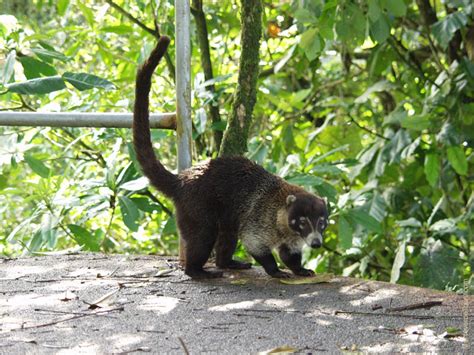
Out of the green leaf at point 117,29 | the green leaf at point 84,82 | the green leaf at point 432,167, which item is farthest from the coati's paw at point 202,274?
the green leaf at point 117,29

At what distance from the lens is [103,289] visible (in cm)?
383

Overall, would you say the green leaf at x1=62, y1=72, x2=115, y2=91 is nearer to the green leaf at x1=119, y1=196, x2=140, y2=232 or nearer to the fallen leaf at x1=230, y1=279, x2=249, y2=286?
the green leaf at x1=119, y1=196, x2=140, y2=232

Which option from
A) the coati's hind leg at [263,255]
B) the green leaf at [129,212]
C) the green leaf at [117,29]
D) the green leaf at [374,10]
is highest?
the green leaf at [117,29]

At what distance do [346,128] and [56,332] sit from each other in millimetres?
4142

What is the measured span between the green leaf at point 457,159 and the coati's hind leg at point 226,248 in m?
1.76

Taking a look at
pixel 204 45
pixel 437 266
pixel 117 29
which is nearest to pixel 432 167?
pixel 437 266

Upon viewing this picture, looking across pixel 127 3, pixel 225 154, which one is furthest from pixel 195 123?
pixel 127 3

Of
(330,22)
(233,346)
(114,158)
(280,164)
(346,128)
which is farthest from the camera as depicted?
(346,128)

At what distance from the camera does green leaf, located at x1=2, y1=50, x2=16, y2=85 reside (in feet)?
15.3

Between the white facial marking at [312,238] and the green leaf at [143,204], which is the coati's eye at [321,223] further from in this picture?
the green leaf at [143,204]

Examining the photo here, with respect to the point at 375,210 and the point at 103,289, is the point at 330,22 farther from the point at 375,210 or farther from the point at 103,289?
the point at 103,289

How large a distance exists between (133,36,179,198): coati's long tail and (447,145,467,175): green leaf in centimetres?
209

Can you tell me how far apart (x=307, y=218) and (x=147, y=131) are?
1.08m

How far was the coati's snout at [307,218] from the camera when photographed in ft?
15.0
